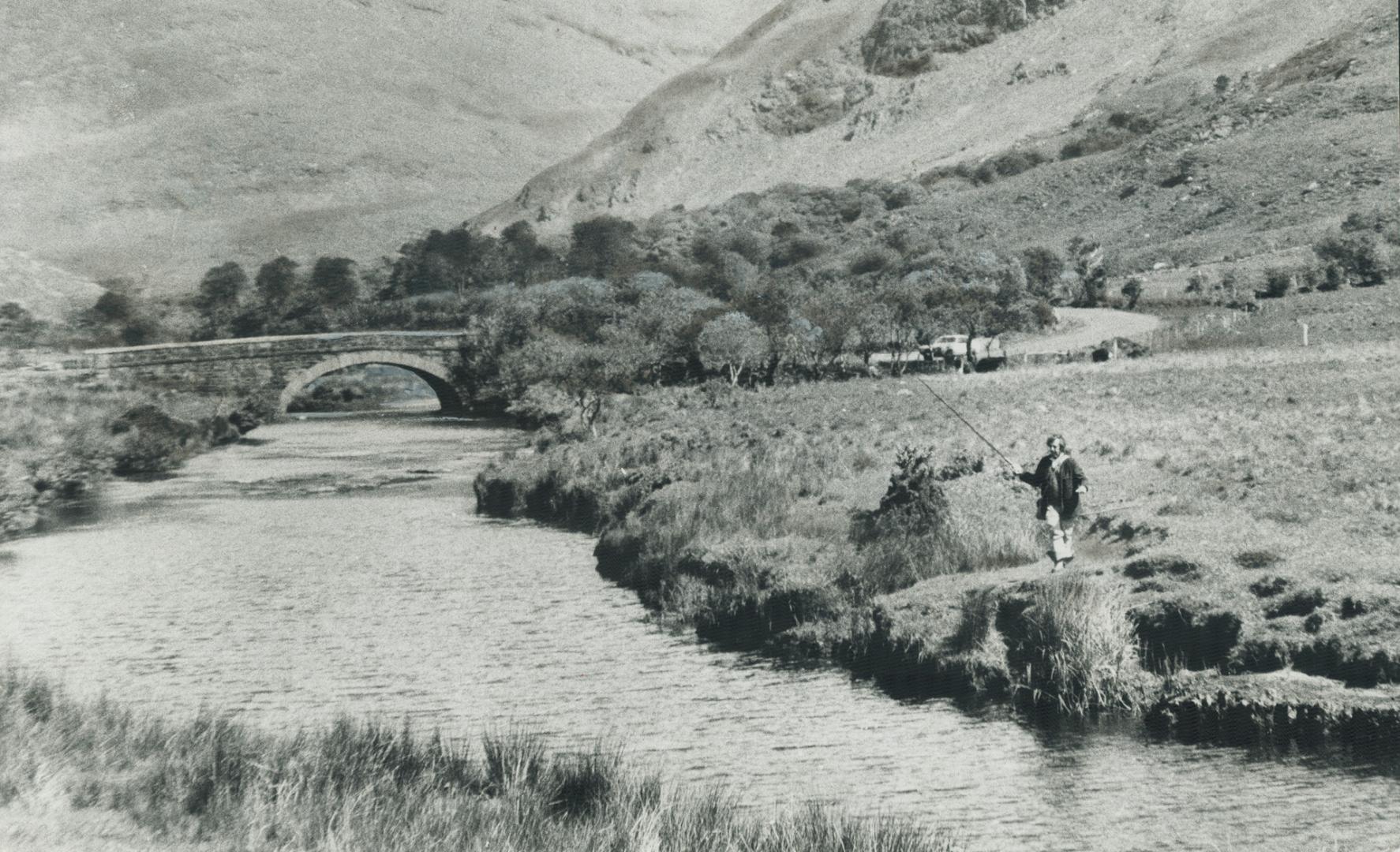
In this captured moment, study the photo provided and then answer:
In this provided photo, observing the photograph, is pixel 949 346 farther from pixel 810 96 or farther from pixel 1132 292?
pixel 810 96

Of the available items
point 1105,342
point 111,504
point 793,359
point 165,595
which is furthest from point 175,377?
point 1105,342

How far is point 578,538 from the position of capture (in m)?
24.0

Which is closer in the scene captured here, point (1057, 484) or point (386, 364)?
point (1057, 484)

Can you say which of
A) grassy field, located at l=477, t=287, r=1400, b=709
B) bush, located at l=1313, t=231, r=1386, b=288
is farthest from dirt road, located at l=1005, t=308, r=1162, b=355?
bush, located at l=1313, t=231, r=1386, b=288

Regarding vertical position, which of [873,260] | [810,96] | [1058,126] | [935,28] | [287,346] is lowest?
[287,346]

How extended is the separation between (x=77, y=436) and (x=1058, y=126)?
45.2 m

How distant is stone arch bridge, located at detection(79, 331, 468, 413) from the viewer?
141ft

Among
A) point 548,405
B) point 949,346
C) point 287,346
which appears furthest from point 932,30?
point 949,346

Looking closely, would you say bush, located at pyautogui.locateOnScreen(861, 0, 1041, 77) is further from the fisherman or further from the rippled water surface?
the fisherman

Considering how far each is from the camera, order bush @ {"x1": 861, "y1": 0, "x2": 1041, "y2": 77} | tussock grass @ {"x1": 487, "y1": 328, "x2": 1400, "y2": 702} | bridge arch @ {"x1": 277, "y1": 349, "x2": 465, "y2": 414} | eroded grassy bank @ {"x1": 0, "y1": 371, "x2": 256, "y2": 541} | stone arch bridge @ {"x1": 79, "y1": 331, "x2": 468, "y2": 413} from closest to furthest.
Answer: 1. tussock grass @ {"x1": 487, "y1": 328, "x2": 1400, "y2": 702}
2. eroded grassy bank @ {"x1": 0, "y1": 371, "x2": 256, "y2": 541}
3. stone arch bridge @ {"x1": 79, "y1": 331, "x2": 468, "y2": 413}
4. bridge arch @ {"x1": 277, "y1": 349, "x2": 465, "y2": 414}
5. bush @ {"x1": 861, "y1": 0, "x2": 1041, "y2": 77}

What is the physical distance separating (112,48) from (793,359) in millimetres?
18329

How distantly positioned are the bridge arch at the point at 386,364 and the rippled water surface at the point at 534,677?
21.4 meters

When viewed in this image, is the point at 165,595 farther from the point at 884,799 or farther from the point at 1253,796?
the point at 1253,796

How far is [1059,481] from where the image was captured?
1241 centimetres
